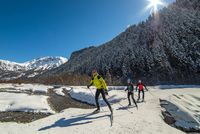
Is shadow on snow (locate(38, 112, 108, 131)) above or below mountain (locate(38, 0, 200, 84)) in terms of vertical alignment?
below

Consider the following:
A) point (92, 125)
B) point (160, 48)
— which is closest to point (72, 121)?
point (92, 125)

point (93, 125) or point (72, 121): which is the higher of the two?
point (72, 121)

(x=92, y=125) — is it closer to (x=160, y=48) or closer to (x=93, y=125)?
(x=93, y=125)

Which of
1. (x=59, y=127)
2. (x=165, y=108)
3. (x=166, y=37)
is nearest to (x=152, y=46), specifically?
(x=166, y=37)

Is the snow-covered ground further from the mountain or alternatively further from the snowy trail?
the mountain

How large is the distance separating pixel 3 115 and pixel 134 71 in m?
99.4

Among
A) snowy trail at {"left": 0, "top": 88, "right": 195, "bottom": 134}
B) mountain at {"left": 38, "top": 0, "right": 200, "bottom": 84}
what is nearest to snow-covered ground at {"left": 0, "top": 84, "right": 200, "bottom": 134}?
snowy trail at {"left": 0, "top": 88, "right": 195, "bottom": 134}

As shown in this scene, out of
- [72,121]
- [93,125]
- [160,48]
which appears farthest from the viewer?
[160,48]

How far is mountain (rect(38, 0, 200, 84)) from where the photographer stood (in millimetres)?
96625

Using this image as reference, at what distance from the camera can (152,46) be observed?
4658 inches

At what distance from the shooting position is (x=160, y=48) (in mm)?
111875

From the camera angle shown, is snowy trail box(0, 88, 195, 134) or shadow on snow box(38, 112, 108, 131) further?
shadow on snow box(38, 112, 108, 131)

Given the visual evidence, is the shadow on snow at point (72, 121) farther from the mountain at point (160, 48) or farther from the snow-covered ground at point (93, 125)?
the mountain at point (160, 48)

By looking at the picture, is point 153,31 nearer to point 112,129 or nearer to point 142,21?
point 142,21
